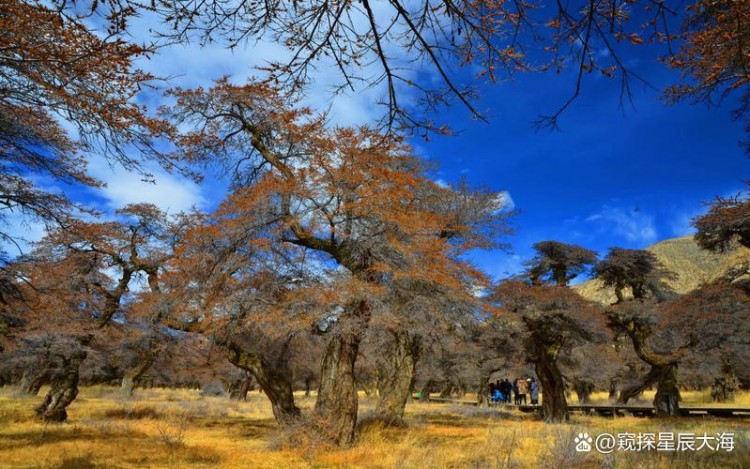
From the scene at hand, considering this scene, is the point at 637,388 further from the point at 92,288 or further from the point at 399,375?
the point at 92,288

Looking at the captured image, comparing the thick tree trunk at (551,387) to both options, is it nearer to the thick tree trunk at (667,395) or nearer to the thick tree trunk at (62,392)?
the thick tree trunk at (667,395)

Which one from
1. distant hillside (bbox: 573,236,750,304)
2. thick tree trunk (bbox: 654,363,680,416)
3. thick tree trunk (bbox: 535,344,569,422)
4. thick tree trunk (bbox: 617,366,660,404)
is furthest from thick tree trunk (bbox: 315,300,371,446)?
distant hillside (bbox: 573,236,750,304)

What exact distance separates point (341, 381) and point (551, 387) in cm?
1332

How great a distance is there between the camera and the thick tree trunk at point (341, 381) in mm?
10117

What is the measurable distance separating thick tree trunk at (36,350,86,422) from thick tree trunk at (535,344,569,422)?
1853 centimetres

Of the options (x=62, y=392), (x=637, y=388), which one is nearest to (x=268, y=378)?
(x=62, y=392)

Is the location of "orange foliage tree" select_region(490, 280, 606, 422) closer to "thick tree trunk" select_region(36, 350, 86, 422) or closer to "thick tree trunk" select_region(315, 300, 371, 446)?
"thick tree trunk" select_region(315, 300, 371, 446)

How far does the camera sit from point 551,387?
1981 centimetres

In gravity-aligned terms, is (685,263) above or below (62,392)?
above

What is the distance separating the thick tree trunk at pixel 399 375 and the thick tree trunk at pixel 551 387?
6085 mm

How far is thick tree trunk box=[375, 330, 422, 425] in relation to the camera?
16172 millimetres

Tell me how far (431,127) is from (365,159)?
7.86 meters

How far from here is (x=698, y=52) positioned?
5.43 meters

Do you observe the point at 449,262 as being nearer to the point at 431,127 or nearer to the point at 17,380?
the point at 431,127
